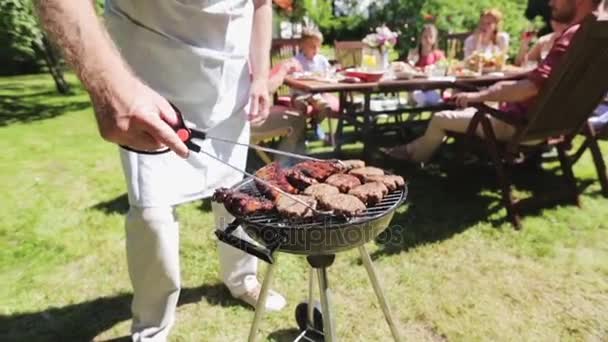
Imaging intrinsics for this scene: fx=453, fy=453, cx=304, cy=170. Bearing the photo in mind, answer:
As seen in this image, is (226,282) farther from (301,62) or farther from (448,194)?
(301,62)

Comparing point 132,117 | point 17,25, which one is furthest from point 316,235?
point 17,25

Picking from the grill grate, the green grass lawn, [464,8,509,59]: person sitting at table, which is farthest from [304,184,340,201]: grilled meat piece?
[464,8,509,59]: person sitting at table

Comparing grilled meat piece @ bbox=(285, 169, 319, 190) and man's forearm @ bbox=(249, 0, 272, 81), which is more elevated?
man's forearm @ bbox=(249, 0, 272, 81)

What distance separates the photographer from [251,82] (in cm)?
243

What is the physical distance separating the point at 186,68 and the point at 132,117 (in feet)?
2.90

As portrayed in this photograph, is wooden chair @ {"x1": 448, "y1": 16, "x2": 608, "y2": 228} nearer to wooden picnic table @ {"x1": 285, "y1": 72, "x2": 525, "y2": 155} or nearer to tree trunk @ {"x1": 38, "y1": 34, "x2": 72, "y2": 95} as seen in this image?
wooden picnic table @ {"x1": 285, "y1": 72, "x2": 525, "y2": 155}

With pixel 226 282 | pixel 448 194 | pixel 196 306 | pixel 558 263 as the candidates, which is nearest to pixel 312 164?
pixel 226 282

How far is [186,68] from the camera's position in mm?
2035

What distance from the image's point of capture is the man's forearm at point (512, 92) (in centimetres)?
325

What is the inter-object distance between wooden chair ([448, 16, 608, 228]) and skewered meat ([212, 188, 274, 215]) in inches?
94.6

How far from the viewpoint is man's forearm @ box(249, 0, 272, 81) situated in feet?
7.97

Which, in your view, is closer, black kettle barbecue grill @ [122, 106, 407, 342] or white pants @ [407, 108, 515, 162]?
black kettle barbecue grill @ [122, 106, 407, 342]

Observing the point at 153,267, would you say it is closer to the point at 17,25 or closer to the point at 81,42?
the point at 81,42

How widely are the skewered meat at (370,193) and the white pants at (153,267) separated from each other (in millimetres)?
926
